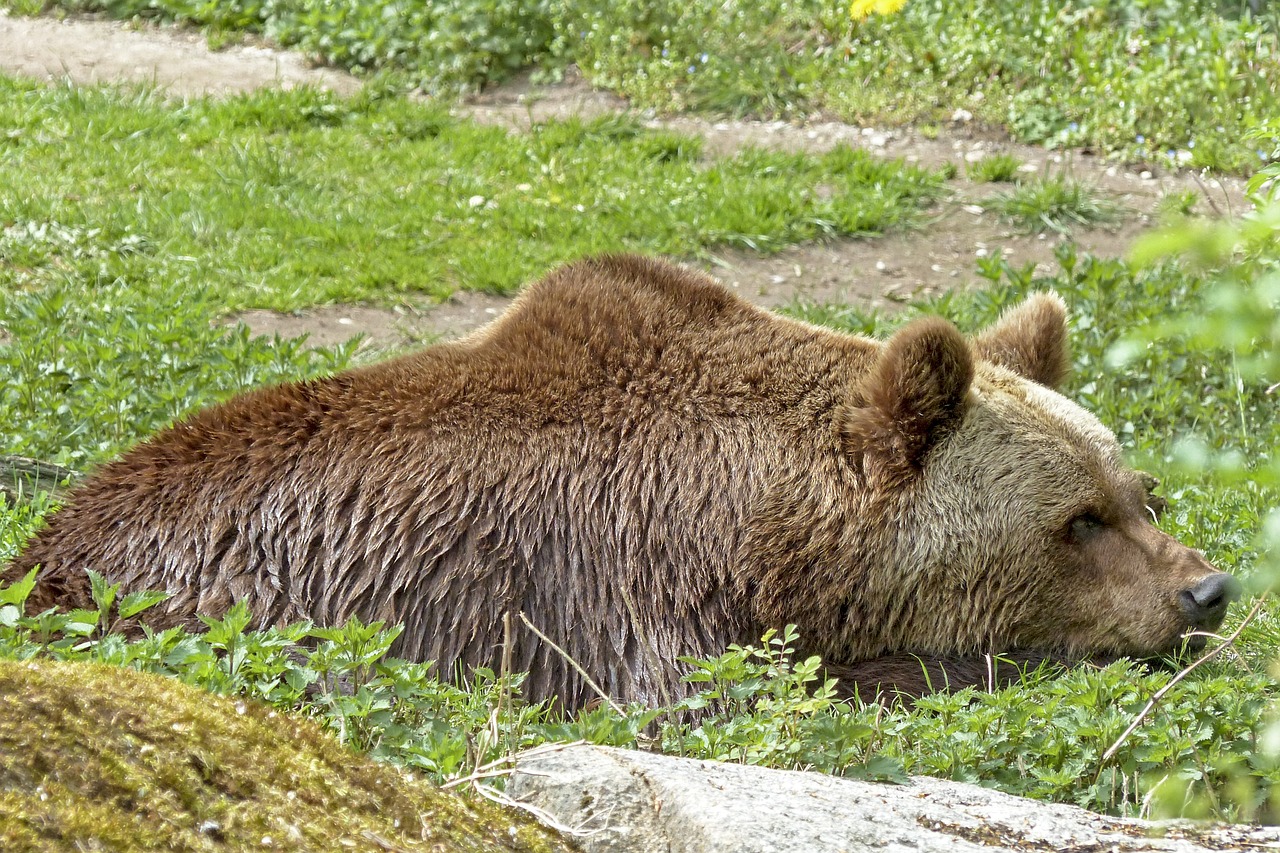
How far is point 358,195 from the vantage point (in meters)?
9.30

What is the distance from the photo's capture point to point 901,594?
13.3 feet

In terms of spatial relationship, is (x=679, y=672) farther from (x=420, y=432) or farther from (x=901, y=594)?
(x=420, y=432)

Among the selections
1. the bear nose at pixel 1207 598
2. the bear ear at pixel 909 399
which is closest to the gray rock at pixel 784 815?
the bear ear at pixel 909 399

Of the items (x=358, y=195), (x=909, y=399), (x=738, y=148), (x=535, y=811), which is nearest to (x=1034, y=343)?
(x=909, y=399)

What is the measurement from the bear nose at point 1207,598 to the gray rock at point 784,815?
1.81 m

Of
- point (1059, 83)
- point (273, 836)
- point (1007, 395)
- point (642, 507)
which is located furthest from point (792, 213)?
point (273, 836)

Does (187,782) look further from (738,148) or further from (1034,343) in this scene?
(738,148)

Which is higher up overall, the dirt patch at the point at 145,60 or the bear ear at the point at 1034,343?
the dirt patch at the point at 145,60

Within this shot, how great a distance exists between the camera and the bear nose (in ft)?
13.3

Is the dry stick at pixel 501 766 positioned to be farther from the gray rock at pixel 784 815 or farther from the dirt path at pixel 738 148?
the dirt path at pixel 738 148

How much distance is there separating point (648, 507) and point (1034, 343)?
1.64 meters

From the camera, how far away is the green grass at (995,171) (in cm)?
993

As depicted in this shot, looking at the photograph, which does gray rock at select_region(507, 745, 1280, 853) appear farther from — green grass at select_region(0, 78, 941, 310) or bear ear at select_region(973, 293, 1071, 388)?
green grass at select_region(0, 78, 941, 310)

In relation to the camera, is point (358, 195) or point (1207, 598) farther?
point (358, 195)
